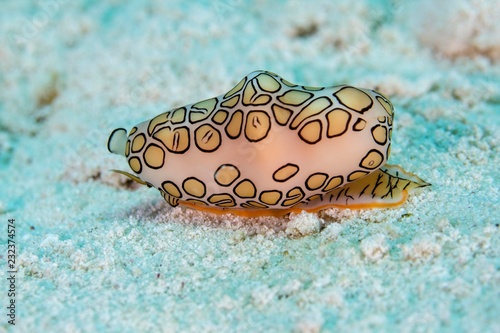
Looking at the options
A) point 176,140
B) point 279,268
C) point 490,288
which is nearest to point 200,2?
point 176,140

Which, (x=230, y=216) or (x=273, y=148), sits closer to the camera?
(x=273, y=148)

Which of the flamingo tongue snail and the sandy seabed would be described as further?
the flamingo tongue snail

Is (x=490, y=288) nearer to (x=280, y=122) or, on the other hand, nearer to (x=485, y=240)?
(x=485, y=240)

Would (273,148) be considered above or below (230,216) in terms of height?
above

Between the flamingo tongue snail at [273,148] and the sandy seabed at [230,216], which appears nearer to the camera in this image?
the sandy seabed at [230,216]
